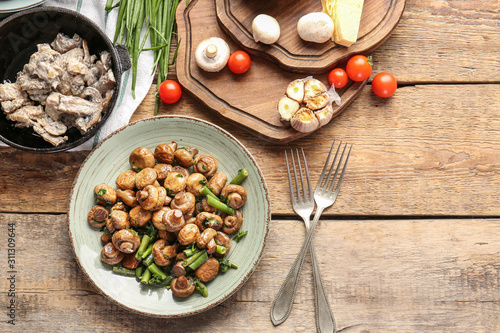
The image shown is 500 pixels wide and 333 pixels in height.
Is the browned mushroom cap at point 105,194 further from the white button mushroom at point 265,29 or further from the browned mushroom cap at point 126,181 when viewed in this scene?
the white button mushroom at point 265,29

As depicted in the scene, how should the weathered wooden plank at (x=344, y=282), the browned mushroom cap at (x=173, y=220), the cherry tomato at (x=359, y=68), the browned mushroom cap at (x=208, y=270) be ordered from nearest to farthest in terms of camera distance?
the browned mushroom cap at (x=173, y=220) < the browned mushroom cap at (x=208, y=270) < the cherry tomato at (x=359, y=68) < the weathered wooden plank at (x=344, y=282)

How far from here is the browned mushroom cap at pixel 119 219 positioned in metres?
2.25

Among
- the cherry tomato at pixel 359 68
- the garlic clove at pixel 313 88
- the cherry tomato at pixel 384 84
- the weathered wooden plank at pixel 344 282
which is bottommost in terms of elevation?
the weathered wooden plank at pixel 344 282

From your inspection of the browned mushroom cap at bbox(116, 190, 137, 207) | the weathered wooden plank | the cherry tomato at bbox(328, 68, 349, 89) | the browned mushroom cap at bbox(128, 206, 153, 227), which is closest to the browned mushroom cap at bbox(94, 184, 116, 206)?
the browned mushroom cap at bbox(116, 190, 137, 207)

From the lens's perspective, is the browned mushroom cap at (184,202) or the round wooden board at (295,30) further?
the round wooden board at (295,30)

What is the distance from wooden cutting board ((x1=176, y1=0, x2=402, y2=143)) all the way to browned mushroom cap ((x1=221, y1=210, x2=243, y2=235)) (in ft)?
1.74

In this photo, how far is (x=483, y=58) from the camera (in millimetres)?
2633

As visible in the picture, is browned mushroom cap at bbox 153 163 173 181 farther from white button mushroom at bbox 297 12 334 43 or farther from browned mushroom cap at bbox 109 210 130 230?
white button mushroom at bbox 297 12 334 43

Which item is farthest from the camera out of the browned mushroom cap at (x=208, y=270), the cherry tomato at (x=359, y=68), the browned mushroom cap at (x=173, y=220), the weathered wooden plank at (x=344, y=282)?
the weathered wooden plank at (x=344, y=282)

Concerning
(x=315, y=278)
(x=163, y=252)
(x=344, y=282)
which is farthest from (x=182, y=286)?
(x=344, y=282)

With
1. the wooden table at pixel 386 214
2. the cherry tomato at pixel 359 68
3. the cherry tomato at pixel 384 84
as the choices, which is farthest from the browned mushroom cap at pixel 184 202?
the cherry tomato at pixel 384 84

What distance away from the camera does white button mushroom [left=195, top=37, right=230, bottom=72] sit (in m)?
2.43

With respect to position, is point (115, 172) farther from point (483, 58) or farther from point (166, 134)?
point (483, 58)

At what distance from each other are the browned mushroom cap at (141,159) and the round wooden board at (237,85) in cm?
48
